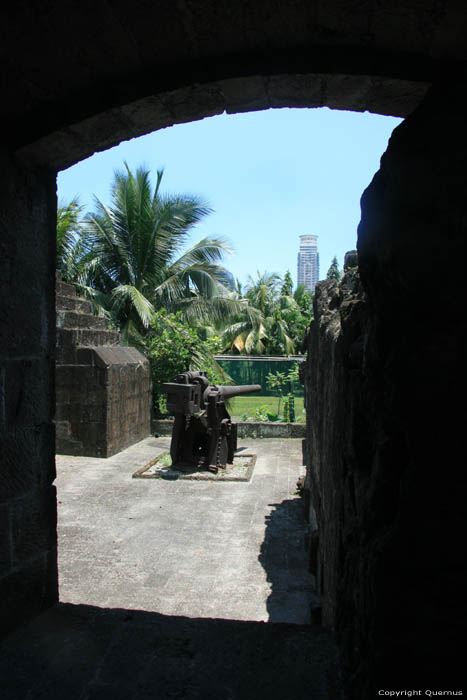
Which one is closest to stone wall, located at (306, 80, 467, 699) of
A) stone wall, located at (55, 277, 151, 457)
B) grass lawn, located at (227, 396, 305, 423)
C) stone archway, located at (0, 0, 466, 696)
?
stone archway, located at (0, 0, 466, 696)

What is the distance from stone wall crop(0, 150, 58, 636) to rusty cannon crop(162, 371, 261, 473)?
575cm

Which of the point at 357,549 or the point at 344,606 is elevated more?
the point at 357,549

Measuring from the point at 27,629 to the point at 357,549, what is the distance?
1.53 m

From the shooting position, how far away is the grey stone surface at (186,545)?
13.6 feet

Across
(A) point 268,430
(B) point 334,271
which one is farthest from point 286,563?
(B) point 334,271

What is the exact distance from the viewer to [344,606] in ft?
6.77

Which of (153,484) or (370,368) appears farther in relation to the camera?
(153,484)

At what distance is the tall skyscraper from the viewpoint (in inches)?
5650

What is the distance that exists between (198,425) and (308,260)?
142596mm

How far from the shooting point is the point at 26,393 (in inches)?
95.0

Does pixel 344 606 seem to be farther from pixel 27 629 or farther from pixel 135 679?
pixel 27 629

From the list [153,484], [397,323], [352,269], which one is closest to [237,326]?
[153,484]

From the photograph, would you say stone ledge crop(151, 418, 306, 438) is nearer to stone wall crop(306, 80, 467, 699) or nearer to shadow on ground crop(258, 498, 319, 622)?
shadow on ground crop(258, 498, 319, 622)

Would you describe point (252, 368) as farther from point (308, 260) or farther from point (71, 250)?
point (308, 260)
